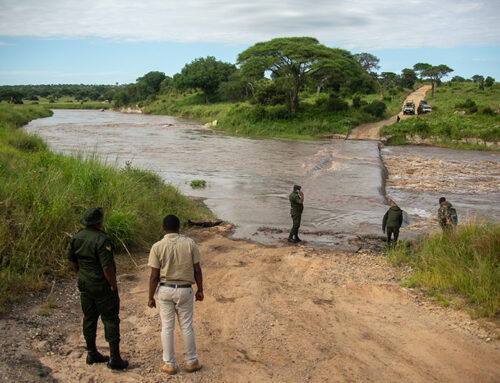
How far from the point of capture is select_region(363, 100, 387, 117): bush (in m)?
42.0

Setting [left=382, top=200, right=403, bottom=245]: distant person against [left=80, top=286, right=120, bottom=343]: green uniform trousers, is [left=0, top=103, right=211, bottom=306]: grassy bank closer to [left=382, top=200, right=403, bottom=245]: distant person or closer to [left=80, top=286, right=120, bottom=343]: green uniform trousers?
[left=80, top=286, right=120, bottom=343]: green uniform trousers

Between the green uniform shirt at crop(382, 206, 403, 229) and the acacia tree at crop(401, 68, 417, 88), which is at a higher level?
the acacia tree at crop(401, 68, 417, 88)

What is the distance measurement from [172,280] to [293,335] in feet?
6.07

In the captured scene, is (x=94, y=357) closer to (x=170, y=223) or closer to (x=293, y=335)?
(x=170, y=223)

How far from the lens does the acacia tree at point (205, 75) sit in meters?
70.8

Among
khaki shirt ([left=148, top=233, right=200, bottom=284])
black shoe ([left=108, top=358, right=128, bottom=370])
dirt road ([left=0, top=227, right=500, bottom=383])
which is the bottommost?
dirt road ([left=0, top=227, right=500, bottom=383])

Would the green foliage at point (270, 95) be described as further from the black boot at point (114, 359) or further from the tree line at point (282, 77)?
the black boot at point (114, 359)

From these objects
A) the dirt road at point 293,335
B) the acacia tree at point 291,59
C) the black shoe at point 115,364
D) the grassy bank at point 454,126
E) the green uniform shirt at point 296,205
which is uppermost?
the acacia tree at point 291,59

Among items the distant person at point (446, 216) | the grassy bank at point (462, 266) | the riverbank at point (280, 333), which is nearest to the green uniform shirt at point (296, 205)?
the grassy bank at point (462, 266)

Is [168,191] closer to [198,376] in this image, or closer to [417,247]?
[417,247]

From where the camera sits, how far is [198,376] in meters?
4.16

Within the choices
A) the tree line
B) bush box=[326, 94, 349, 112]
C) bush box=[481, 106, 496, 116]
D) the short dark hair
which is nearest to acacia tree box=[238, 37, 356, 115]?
the tree line

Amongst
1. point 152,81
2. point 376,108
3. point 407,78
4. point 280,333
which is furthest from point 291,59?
point 152,81

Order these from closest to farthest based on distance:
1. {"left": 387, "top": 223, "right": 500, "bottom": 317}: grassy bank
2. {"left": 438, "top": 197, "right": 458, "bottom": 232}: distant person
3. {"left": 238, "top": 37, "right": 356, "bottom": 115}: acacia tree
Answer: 1. {"left": 387, "top": 223, "right": 500, "bottom": 317}: grassy bank
2. {"left": 438, "top": 197, "right": 458, "bottom": 232}: distant person
3. {"left": 238, "top": 37, "right": 356, "bottom": 115}: acacia tree
